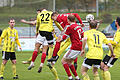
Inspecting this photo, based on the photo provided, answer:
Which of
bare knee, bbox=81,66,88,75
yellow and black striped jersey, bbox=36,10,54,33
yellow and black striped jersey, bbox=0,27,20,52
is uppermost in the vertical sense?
yellow and black striped jersey, bbox=36,10,54,33

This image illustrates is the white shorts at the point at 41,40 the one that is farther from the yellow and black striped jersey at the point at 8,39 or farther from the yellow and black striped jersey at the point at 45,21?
the yellow and black striped jersey at the point at 8,39

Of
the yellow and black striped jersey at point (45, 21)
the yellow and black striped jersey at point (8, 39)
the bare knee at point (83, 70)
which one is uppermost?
the yellow and black striped jersey at point (45, 21)

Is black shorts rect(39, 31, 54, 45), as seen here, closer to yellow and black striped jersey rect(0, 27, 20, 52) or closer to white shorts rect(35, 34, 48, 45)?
white shorts rect(35, 34, 48, 45)

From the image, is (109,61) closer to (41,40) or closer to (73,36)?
(73,36)

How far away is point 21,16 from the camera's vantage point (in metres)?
30.2

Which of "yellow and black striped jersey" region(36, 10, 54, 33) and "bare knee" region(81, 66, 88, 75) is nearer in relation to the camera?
"bare knee" region(81, 66, 88, 75)

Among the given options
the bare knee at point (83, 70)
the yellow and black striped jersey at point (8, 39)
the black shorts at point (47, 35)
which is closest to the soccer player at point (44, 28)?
the black shorts at point (47, 35)

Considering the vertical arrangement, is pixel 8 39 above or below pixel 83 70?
above

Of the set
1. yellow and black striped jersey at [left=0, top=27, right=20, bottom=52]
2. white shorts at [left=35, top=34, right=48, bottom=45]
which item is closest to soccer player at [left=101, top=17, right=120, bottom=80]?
white shorts at [left=35, top=34, right=48, bottom=45]

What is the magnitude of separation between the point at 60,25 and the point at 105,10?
81.3 feet

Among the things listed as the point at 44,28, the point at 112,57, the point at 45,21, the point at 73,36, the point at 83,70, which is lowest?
the point at 83,70

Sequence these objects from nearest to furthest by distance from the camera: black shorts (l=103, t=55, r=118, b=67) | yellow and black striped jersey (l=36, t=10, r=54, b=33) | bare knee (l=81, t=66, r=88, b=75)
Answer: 1. bare knee (l=81, t=66, r=88, b=75)
2. black shorts (l=103, t=55, r=118, b=67)
3. yellow and black striped jersey (l=36, t=10, r=54, b=33)

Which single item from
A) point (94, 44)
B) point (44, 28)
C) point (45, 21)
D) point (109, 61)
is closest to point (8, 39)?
point (44, 28)

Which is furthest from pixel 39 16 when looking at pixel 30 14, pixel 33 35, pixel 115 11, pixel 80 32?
pixel 115 11
